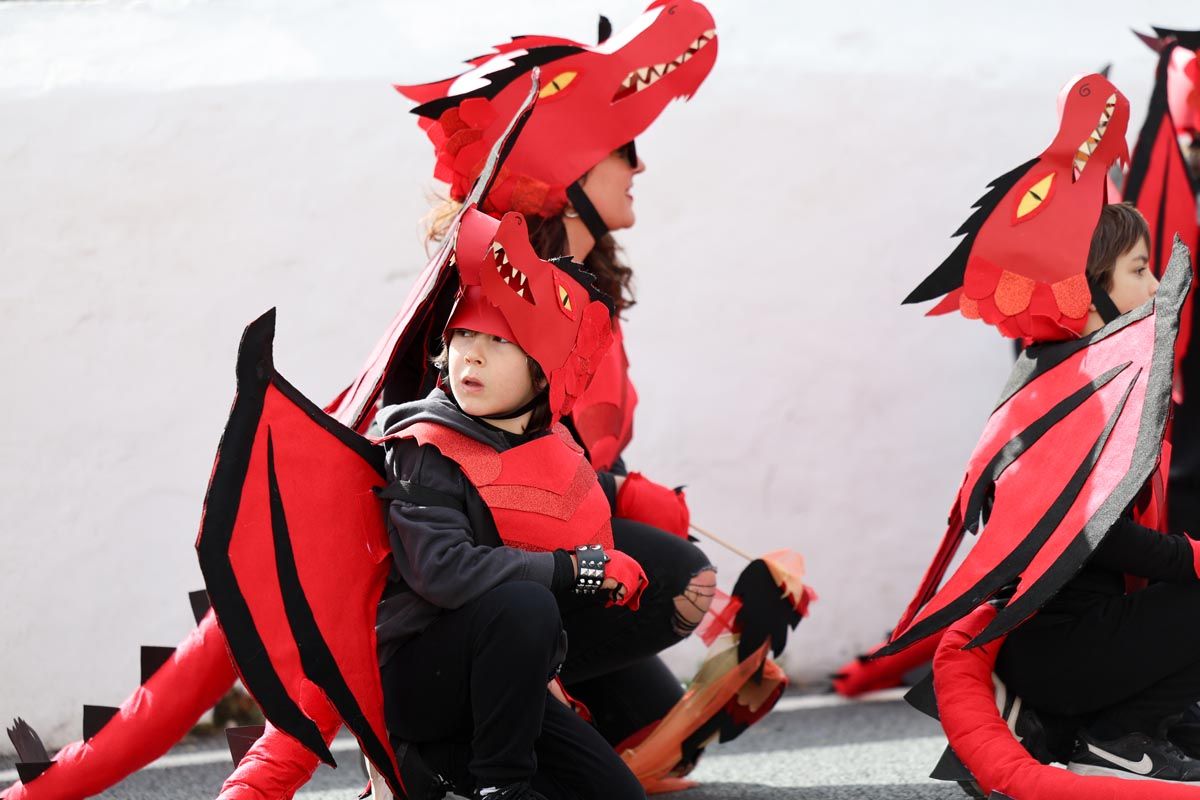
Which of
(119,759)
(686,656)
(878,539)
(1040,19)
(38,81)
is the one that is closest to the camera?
(119,759)

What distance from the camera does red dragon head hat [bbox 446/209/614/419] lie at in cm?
196

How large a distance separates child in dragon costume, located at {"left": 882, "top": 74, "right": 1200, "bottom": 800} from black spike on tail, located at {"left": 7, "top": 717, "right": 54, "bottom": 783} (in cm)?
123

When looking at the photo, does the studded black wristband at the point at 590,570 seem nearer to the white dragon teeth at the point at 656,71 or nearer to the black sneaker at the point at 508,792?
the black sneaker at the point at 508,792

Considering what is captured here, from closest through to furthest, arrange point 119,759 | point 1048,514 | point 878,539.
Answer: point 1048,514, point 119,759, point 878,539

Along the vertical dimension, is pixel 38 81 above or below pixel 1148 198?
above

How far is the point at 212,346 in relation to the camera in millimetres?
3064

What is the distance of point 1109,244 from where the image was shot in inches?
90.5

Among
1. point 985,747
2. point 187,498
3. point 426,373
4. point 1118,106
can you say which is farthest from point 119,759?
point 1118,106

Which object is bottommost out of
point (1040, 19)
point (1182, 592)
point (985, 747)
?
point (985, 747)

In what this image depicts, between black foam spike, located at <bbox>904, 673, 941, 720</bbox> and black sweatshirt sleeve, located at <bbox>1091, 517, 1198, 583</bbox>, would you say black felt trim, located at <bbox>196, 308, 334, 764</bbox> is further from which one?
black sweatshirt sleeve, located at <bbox>1091, 517, 1198, 583</bbox>

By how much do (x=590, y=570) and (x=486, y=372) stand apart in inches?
11.4

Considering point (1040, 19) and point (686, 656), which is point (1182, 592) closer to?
point (686, 656)

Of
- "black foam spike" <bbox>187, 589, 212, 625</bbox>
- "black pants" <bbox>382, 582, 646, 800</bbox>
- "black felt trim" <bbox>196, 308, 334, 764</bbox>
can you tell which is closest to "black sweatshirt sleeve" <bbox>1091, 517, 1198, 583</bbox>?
"black pants" <bbox>382, 582, 646, 800</bbox>

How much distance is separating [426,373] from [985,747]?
938 mm
